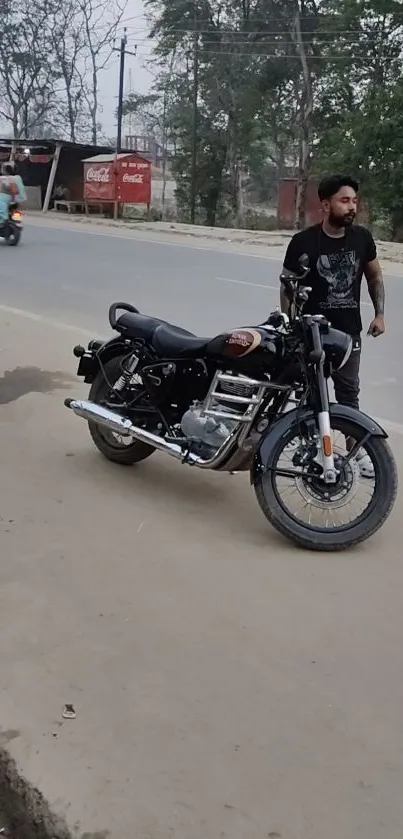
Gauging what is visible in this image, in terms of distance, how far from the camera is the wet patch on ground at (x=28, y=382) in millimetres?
6418

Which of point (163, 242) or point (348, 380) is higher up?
point (348, 380)

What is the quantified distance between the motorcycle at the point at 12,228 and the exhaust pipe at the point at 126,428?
1270 centimetres

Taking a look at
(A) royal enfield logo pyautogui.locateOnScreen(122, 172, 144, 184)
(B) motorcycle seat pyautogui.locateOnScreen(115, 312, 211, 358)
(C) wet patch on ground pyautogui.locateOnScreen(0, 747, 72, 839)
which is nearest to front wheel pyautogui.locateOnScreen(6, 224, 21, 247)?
(B) motorcycle seat pyautogui.locateOnScreen(115, 312, 211, 358)

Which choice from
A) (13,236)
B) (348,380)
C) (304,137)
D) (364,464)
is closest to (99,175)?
(304,137)

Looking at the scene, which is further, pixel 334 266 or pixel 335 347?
pixel 334 266

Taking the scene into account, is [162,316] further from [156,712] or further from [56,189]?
[56,189]

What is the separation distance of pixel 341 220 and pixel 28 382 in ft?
11.1

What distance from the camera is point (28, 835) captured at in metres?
2.20

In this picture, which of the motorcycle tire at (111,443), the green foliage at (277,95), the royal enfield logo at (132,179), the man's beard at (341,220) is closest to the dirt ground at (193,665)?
the motorcycle tire at (111,443)

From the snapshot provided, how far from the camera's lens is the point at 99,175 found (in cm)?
2969

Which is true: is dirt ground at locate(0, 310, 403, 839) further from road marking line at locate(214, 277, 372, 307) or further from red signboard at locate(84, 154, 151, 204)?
red signboard at locate(84, 154, 151, 204)

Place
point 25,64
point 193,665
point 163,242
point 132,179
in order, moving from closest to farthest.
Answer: point 193,665
point 163,242
point 132,179
point 25,64

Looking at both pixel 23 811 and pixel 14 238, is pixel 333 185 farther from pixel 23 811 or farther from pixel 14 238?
pixel 14 238

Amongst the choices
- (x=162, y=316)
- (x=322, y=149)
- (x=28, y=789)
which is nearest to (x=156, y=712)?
(x=28, y=789)
